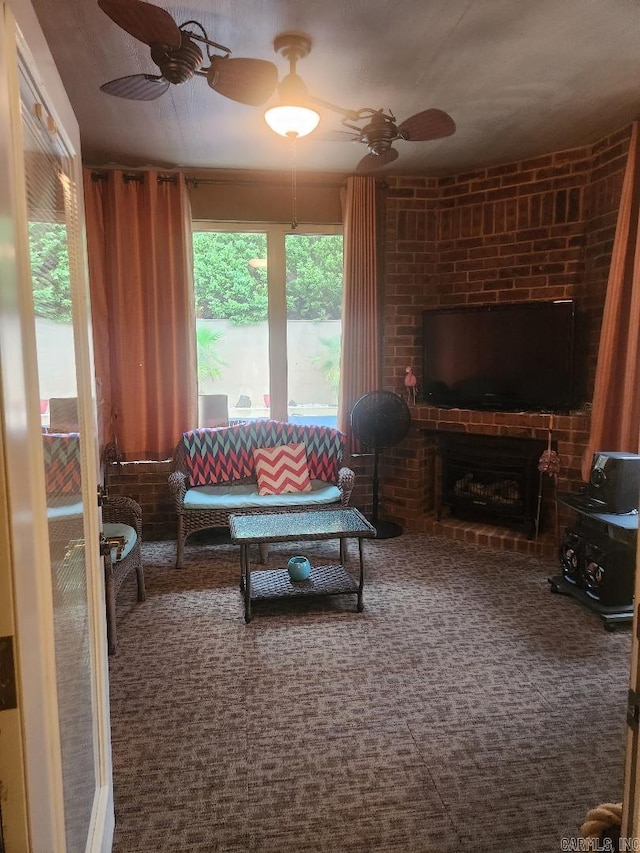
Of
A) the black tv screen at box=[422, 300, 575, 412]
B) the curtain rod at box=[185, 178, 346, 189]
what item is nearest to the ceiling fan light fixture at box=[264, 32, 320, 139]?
the curtain rod at box=[185, 178, 346, 189]

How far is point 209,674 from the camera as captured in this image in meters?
2.47

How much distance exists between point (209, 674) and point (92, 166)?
3.42 meters

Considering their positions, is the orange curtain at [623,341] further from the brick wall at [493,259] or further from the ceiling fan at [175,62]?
the ceiling fan at [175,62]

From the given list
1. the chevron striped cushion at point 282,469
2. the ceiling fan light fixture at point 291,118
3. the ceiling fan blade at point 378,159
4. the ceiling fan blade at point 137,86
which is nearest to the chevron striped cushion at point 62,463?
the ceiling fan blade at point 137,86

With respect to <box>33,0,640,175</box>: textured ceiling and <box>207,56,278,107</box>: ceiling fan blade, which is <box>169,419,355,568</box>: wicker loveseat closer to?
<box>33,0,640,175</box>: textured ceiling

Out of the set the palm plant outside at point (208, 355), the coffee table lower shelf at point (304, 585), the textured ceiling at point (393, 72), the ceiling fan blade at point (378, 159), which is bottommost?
the coffee table lower shelf at point (304, 585)

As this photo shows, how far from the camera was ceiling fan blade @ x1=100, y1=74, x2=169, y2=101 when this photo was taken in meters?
2.25

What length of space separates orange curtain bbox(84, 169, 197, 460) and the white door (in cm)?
265

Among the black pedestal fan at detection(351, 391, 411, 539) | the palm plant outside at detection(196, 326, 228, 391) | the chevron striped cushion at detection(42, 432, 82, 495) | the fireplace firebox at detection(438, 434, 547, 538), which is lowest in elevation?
the fireplace firebox at detection(438, 434, 547, 538)

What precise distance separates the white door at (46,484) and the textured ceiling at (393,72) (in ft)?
4.36

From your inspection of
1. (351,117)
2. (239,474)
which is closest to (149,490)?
(239,474)

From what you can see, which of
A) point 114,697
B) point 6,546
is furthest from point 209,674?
point 6,546

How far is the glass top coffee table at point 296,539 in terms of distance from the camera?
117 inches

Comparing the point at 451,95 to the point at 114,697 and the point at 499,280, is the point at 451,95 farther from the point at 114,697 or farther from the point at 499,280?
the point at 114,697
